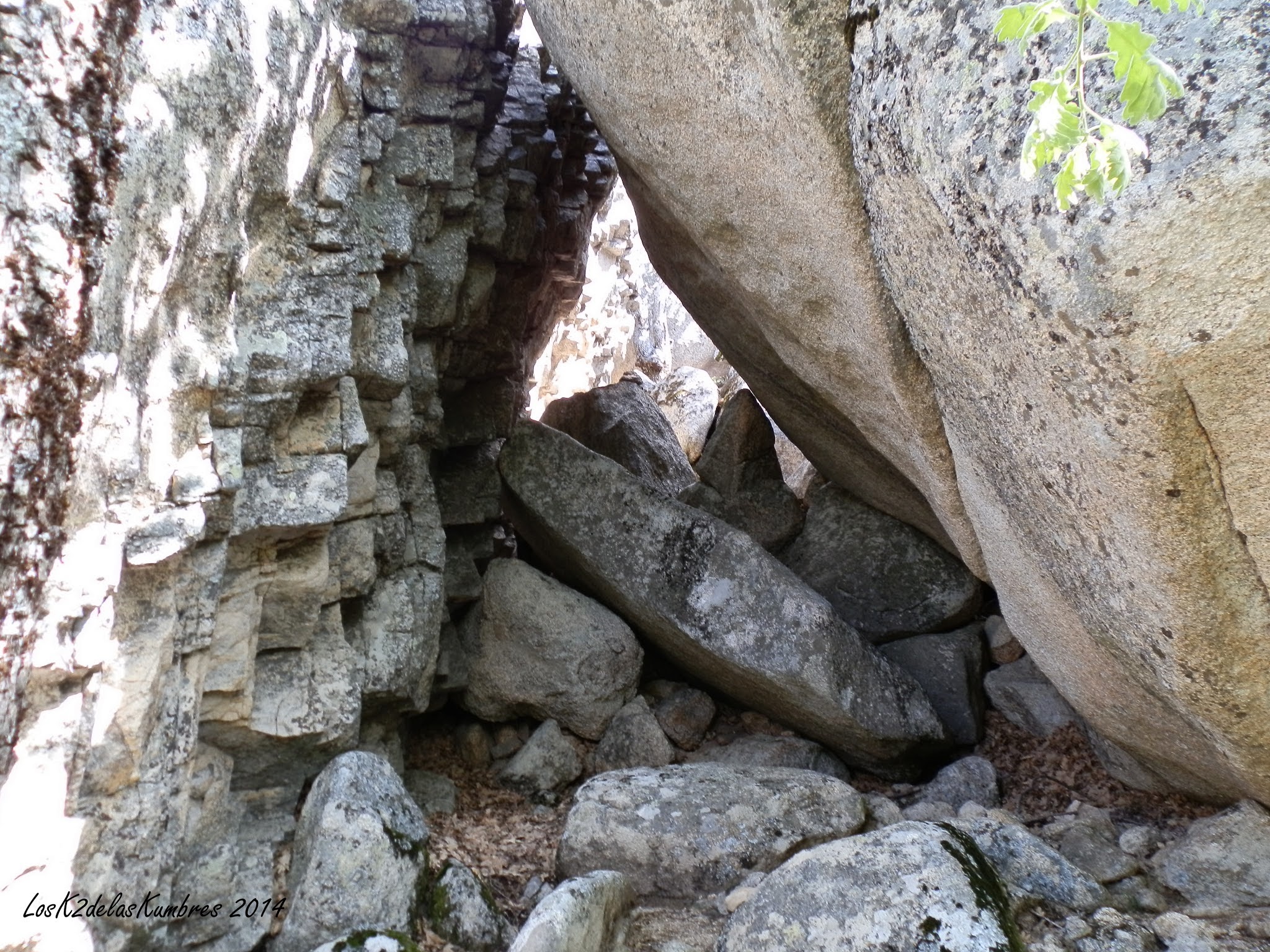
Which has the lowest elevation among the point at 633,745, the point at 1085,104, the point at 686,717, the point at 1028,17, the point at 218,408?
the point at 633,745

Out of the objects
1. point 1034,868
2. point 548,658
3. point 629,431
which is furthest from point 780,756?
point 629,431

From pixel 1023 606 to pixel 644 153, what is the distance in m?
3.05

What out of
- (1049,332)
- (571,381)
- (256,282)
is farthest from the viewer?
(571,381)

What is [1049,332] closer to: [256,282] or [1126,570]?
[1126,570]

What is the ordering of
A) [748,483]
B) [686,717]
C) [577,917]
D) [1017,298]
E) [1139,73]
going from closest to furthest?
[1139,73] → [1017,298] → [577,917] → [686,717] → [748,483]

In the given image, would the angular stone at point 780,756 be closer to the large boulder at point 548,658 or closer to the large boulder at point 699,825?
the large boulder at point 548,658

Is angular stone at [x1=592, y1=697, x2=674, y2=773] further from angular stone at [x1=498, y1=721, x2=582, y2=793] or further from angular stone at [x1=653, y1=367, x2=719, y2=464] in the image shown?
angular stone at [x1=653, y1=367, x2=719, y2=464]

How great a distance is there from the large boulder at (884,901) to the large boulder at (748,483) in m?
Answer: 3.82

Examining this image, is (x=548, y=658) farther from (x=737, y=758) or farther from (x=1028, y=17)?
(x=1028, y=17)

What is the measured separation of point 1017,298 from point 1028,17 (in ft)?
6.06

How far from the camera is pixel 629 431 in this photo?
852 cm

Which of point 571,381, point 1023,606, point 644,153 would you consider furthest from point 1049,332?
point 571,381

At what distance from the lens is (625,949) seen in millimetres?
4352

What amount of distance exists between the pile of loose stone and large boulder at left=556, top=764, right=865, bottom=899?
0.01m
